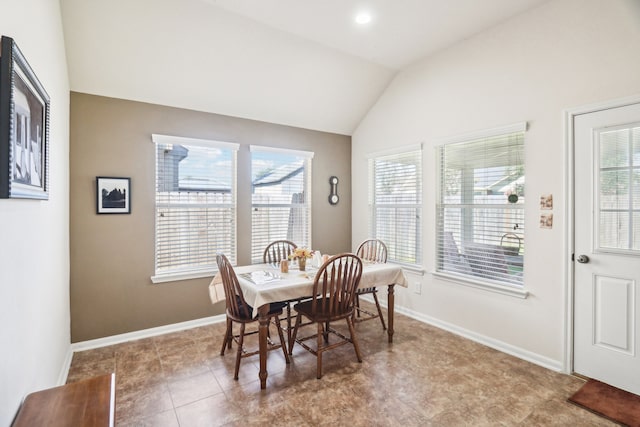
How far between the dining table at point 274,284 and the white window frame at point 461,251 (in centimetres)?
66

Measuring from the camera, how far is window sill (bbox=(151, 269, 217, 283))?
3.48 m

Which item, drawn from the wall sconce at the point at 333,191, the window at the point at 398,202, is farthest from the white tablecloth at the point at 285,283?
the wall sconce at the point at 333,191

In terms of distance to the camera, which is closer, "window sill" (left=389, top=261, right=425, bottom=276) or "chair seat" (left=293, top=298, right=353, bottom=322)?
"chair seat" (left=293, top=298, right=353, bottom=322)

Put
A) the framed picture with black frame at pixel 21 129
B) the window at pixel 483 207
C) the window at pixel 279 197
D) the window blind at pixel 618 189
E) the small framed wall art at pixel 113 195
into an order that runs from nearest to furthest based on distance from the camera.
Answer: the framed picture with black frame at pixel 21 129, the window blind at pixel 618 189, the window at pixel 483 207, the small framed wall art at pixel 113 195, the window at pixel 279 197

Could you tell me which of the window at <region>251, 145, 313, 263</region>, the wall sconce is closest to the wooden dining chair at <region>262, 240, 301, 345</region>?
the window at <region>251, 145, 313, 263</region>

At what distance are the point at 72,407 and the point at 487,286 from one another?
3318mm

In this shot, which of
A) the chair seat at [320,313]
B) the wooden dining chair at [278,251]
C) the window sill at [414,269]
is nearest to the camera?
the chair seat at [320,313]

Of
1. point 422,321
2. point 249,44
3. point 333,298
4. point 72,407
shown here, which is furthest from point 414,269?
point 72,407

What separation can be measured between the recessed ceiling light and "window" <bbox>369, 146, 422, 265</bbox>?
1526mm

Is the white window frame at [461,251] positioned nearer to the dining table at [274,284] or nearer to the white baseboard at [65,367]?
the dining table at [274,284]

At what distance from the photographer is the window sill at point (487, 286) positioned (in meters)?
2.97

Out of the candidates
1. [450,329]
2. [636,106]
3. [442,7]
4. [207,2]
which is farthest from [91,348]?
[636,106]

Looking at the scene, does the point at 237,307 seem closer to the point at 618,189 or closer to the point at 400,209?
the point at 400,209

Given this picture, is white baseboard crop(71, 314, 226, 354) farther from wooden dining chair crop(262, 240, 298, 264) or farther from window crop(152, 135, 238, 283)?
wooden dining chair crop(262, 240, 298, 264)
